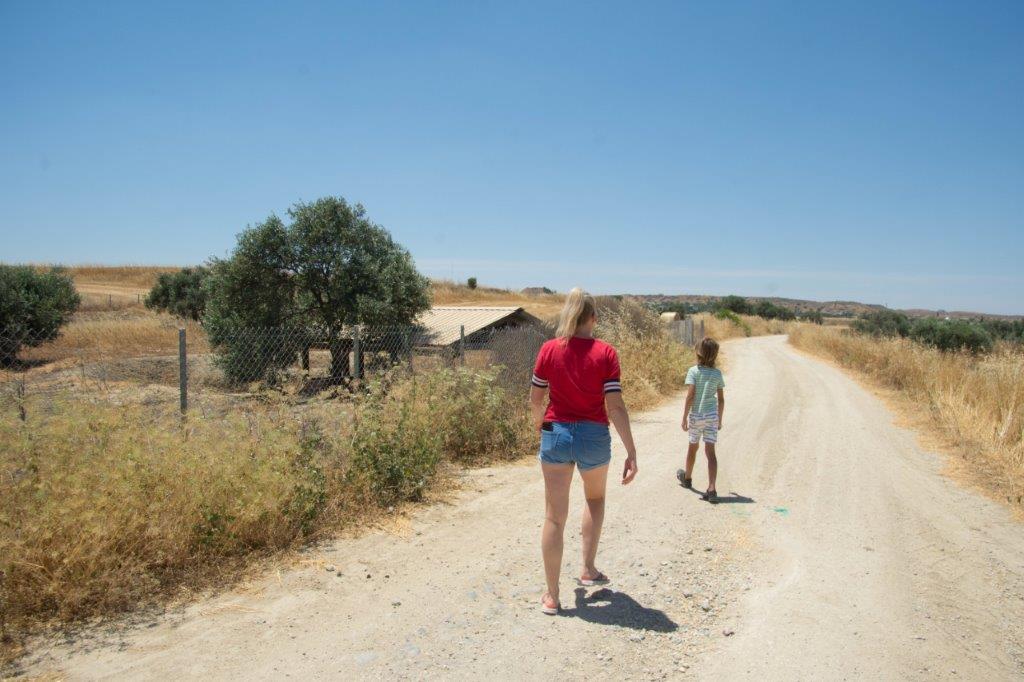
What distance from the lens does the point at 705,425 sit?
658 cm

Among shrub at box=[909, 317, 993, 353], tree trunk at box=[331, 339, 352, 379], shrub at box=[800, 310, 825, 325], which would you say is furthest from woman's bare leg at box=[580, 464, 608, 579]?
shrub at box=[800, 310, 825, 325]

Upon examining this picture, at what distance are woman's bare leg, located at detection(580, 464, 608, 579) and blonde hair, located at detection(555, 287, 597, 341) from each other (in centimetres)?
85

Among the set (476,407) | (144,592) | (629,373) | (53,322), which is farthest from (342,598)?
(53,322)

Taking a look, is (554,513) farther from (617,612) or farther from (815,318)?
(815,318)

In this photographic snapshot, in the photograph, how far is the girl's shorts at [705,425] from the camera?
21.5 ft

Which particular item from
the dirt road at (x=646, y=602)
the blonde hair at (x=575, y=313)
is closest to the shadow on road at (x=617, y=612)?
the dirt road at (x=646, y=602)

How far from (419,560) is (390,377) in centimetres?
294

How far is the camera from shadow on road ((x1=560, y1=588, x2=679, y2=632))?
3.76 metres

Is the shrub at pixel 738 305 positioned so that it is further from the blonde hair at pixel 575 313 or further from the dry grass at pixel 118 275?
the blonde hair at pixel 575 313

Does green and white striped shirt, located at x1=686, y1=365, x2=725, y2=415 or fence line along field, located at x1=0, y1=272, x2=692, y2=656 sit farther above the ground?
green and white striped shirt, located at x1=686, y1=365, x2=725, y2=415

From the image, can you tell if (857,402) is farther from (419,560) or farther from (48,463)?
(48,463)

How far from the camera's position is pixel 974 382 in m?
10.8

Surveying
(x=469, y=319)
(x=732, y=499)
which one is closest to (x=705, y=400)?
(x=732, y=499)

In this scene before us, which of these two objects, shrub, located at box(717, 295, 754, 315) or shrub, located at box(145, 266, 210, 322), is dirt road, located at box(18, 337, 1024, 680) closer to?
shrub, located at box(145, 266, 210, 322)
